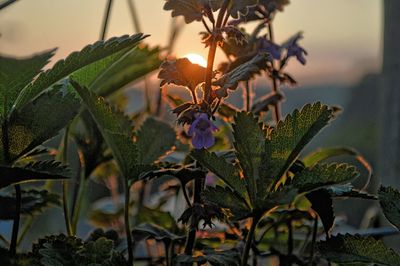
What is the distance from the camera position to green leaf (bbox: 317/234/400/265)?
1.44ft

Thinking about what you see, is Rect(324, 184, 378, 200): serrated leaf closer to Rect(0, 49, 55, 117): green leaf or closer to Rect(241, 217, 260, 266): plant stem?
Rect(241, 217, 260, 266): plant stem

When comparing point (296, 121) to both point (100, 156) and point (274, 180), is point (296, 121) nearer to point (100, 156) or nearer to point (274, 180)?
point (274, 180)

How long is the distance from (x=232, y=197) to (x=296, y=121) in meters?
0.06

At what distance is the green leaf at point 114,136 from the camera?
43cm

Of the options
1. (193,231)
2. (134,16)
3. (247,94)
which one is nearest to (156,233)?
(193,231)

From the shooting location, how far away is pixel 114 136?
44cm

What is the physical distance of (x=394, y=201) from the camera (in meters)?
0.45

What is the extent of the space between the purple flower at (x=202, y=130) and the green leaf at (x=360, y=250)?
95 mm

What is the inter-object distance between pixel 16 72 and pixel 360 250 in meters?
0.23

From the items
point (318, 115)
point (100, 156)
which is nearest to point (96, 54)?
point (318, 115)

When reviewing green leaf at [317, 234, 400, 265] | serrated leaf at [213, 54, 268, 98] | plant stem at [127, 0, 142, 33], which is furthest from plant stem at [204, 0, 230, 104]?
plant stem at [127, 0, 142, 33]

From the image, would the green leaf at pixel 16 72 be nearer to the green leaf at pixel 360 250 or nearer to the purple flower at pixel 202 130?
the purple flower at pixel 202 130

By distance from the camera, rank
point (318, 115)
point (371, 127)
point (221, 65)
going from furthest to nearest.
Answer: point (371, 127)
point (221, 65)
point (318, 115)

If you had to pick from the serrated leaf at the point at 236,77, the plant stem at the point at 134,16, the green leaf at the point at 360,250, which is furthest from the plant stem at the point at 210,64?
the plant stem at the point at 134,16
